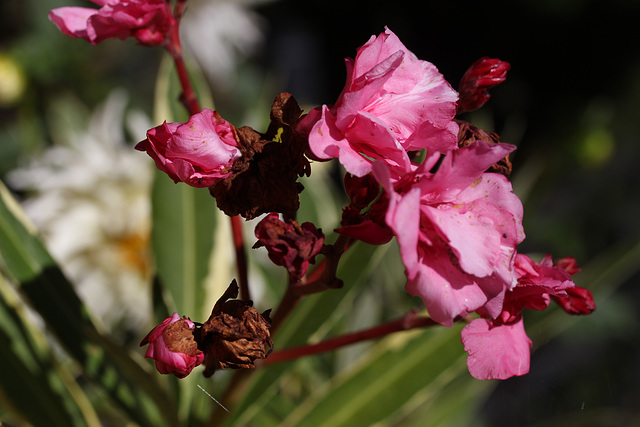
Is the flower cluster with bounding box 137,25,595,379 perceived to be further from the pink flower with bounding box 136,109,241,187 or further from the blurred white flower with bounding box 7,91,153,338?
the blurred white flower with bounding box 7,91,153,338

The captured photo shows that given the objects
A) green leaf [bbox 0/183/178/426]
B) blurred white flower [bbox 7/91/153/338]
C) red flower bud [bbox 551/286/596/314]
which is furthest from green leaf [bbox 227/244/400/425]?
blurred white flower [bbox 7/91/153/338]

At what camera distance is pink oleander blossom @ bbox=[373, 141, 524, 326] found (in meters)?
0.29

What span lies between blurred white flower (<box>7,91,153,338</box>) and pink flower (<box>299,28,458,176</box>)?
0.58 metres

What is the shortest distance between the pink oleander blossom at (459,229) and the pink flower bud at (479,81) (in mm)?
93

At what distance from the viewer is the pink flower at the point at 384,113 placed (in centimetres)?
30

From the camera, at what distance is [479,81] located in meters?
0.39

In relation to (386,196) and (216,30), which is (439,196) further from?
(216,30)

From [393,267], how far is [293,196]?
30.8 inches

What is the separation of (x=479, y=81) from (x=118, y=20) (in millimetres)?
236

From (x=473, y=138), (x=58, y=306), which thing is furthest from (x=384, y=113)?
(x=58, y=306)

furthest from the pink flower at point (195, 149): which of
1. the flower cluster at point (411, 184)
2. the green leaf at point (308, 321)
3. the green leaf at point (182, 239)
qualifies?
the green leaf at point (182, 239)

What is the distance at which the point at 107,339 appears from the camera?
510 mm

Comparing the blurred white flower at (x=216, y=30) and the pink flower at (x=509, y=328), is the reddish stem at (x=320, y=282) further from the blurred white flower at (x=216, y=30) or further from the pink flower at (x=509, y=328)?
the blurred white flower at (x=216, y=30)

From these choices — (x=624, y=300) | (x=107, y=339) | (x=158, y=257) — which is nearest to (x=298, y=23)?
(x=624, y=300)
